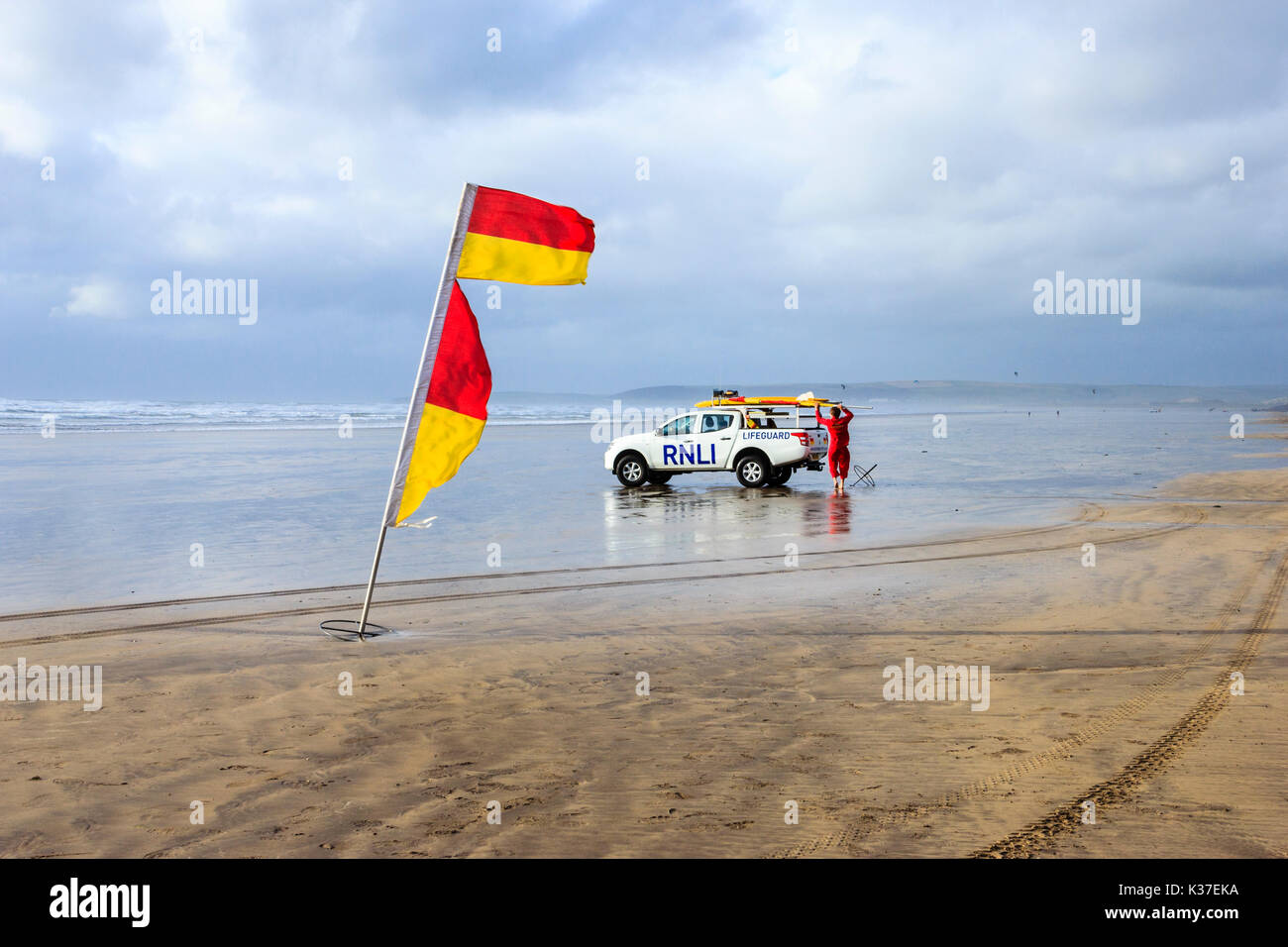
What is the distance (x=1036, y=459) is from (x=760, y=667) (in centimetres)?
2809

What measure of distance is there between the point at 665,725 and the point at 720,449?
678 inches

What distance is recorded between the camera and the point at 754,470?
23.1 meters

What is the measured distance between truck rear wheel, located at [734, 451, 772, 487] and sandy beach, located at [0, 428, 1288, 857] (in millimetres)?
11962

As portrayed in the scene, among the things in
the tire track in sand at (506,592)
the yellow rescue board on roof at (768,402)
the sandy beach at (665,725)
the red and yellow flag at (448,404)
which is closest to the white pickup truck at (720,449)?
the yellow rescue board on roof at (768,402)

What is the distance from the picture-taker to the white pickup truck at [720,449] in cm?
2288

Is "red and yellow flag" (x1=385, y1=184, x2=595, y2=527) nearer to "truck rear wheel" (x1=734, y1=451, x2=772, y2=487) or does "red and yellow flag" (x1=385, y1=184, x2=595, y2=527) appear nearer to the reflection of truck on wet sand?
the reflection of truck on wet sand

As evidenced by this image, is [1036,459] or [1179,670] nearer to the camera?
[1179,670]

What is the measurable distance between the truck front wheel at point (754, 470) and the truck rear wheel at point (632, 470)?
219cm

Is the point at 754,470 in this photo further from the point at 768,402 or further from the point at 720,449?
the point at 768,402

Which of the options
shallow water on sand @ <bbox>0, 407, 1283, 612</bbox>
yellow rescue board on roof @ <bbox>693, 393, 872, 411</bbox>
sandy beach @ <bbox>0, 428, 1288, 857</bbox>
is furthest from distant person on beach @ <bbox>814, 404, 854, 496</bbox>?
sandy beach @ <bbox>0, 428, 1288, 857</bbox>
